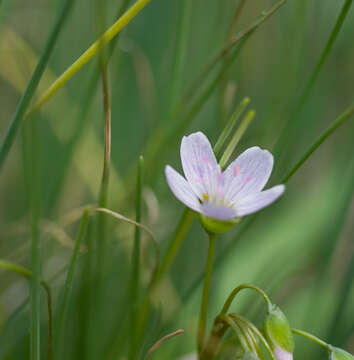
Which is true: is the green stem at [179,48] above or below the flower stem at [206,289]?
above

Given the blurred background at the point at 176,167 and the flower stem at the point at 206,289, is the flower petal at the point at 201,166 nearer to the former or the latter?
the flower stem at the point at 206,289

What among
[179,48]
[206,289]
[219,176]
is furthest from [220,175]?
[179,48]

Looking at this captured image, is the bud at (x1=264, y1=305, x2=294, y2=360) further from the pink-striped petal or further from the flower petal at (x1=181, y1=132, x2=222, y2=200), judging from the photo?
the flower petal at (x1=181, y1=132, x2=222, y2=200)

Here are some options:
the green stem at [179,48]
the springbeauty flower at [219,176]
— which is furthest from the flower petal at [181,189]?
the green stem at [179,48]

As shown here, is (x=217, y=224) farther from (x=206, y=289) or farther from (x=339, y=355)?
(x=339, y=355)

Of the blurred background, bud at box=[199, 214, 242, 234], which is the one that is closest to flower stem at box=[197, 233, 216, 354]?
bud at box=[199, 214, 242, 234]

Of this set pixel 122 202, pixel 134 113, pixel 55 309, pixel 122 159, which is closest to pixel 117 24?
pixel 122 202
